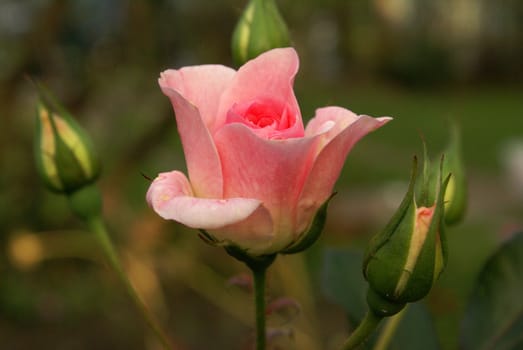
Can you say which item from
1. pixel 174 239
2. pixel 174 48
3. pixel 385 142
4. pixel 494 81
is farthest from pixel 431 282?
pixel 494 81

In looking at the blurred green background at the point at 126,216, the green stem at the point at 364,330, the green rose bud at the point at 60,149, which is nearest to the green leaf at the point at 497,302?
the green stem at the point at 364,330

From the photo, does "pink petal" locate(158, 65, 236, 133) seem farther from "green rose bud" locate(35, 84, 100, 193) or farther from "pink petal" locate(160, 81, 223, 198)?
"green rose bud" locate(35, 84, 100, 193)

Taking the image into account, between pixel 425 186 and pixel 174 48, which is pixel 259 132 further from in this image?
pixel 174 48

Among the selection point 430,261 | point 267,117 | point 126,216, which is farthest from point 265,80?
point 126,216

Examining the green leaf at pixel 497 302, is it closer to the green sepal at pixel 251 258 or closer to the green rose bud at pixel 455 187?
the green rose bud at pixel 455 187

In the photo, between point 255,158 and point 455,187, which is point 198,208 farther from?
point 455,187
